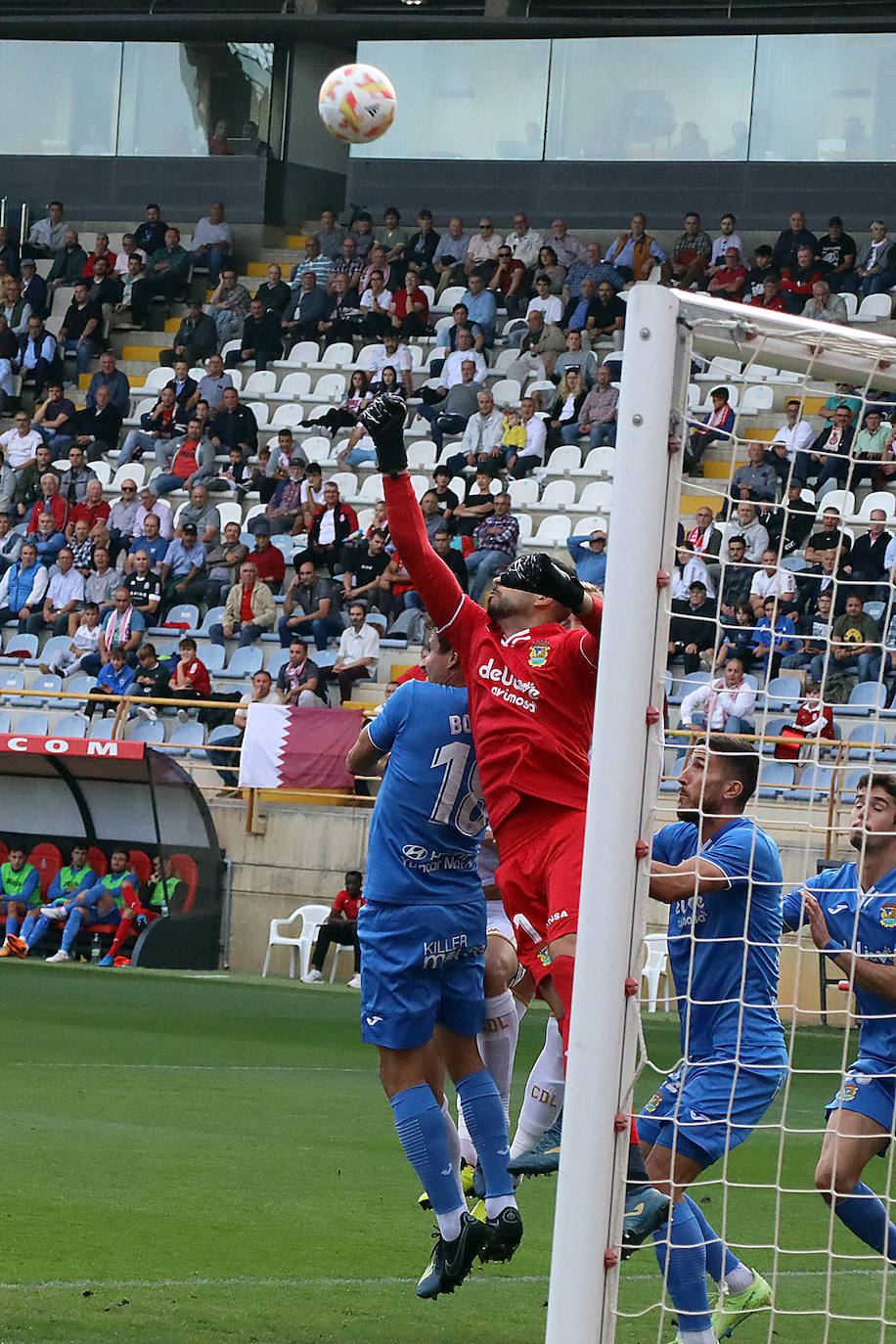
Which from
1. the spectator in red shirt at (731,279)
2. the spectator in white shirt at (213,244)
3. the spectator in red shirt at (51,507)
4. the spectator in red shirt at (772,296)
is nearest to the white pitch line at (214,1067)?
the spectator in red shirt at (51,507)

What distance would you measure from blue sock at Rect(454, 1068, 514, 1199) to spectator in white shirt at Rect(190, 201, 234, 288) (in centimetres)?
2296

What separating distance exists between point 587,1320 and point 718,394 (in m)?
16.6

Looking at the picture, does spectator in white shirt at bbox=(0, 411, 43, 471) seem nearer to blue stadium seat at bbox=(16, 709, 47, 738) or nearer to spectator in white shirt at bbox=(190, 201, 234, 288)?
spectator in white shirt at bbox=(190, 201, 234, 288)

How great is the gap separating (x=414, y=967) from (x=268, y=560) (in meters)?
15.9

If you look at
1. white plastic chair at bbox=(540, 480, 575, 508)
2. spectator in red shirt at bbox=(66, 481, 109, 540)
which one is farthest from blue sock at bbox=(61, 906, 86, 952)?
white plastic chair at bbox=(540, 480, 575, 508)

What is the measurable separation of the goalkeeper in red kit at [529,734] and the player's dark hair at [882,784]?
93cm

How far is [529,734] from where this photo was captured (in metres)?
5.37

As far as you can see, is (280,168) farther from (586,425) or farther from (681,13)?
(586,425)

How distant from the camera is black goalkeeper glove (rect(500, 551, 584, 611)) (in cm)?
482

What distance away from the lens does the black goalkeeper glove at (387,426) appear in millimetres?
5119

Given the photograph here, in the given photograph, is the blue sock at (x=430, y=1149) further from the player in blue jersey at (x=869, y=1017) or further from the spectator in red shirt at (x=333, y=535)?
the spectator in red shirt at (x=333, y=535)

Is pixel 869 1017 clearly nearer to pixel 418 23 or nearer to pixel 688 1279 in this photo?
pixel 688 1279

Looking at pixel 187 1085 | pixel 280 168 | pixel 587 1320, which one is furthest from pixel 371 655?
pixel 587 1320

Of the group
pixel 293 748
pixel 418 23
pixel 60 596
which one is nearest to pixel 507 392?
pixel 60 596
